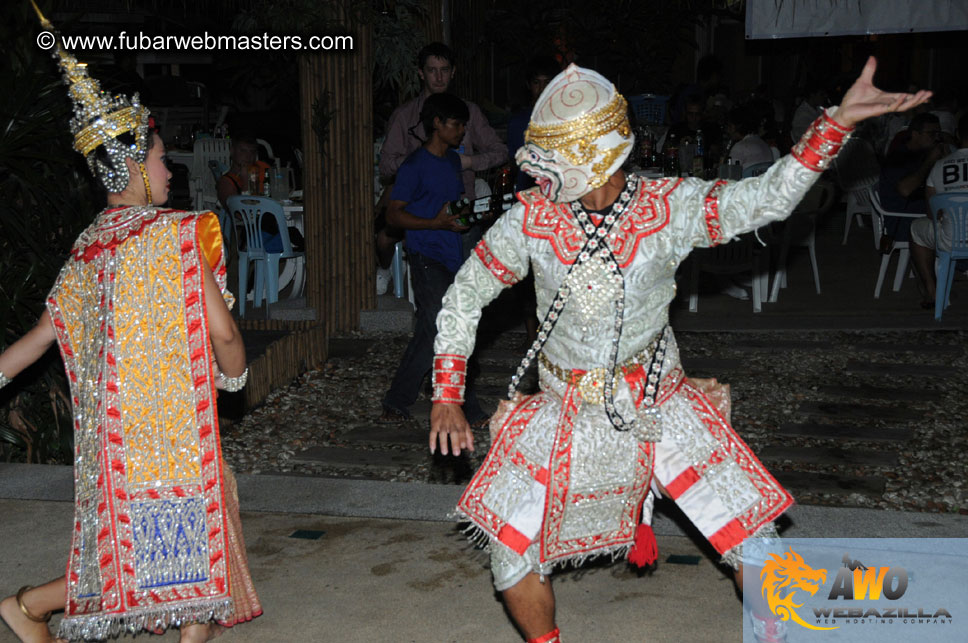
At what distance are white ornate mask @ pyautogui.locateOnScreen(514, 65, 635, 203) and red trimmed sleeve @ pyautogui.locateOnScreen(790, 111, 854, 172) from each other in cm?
48

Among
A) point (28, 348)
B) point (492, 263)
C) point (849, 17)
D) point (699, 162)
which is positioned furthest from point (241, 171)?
point (492, 263)

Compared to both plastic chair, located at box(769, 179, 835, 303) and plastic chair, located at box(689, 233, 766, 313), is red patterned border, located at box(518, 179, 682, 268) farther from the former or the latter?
plastic chair, located at box(769, 179, 835, 303)

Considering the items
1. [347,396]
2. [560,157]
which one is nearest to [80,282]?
[560,157]

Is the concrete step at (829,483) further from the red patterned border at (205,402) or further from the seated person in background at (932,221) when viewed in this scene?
the seated person in background at (932,221)

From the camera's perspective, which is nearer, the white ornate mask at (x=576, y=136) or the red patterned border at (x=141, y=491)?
the white ornate mask at (x=576, y=136)

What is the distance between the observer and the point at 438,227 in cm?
563

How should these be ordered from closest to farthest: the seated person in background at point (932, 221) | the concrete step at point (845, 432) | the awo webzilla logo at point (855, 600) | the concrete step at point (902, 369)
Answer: the awo webzilla logo at point (855, 600)
the concrete step at point (845, 432)
the concrete step at point (902, 369)
the seated person in background at point (932, 221)

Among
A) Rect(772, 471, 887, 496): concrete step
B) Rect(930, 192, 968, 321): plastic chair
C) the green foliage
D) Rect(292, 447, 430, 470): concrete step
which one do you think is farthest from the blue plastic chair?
the green foliage

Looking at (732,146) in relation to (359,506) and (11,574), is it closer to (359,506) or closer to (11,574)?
(359,506)

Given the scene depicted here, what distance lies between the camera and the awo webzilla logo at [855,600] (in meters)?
3.49

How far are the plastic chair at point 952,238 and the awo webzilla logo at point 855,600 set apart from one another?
4.58 m

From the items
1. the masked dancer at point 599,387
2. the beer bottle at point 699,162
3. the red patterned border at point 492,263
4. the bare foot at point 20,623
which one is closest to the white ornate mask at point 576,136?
the masked dancer at point 599,387

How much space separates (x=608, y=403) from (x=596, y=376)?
9 centimetres

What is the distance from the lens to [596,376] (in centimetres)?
311
